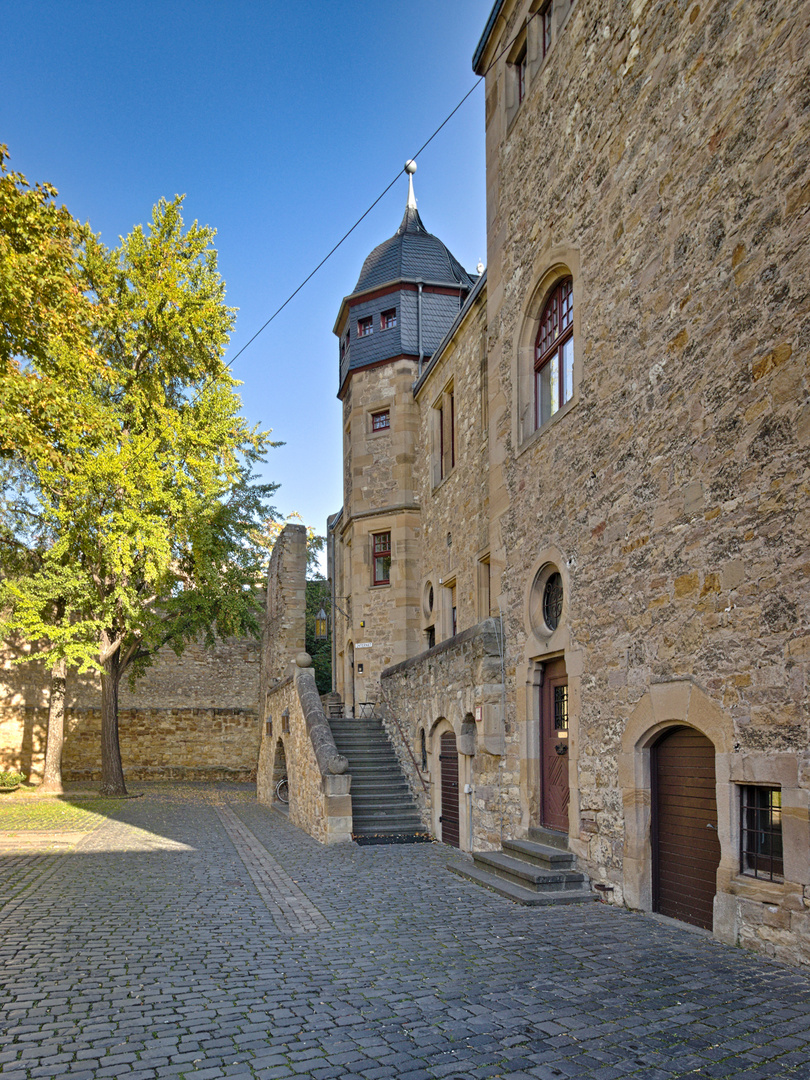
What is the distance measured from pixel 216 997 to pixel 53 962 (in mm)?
1497

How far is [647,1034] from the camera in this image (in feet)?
12.8

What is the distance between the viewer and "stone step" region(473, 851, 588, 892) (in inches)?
283

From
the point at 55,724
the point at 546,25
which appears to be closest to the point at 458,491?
the point at 546,25

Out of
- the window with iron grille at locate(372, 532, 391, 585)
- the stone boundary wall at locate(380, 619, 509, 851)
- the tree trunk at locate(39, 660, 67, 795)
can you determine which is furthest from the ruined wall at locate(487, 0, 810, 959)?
the tree trunk at locate(39, 660, 67, 795)

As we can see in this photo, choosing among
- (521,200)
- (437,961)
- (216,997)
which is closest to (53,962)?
(216,997)

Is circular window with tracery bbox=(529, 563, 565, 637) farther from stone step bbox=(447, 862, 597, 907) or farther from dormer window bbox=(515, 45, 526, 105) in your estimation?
dormer window bbox=(515, 45, 526, 105)

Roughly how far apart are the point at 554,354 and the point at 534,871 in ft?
17.8

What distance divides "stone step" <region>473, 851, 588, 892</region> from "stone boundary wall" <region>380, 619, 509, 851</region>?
3.05ft

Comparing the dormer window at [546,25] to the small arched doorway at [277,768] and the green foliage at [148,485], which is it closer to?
the green foliage at [148,485]

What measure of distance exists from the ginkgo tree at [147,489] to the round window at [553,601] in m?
10.8

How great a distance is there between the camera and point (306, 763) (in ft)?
44.7

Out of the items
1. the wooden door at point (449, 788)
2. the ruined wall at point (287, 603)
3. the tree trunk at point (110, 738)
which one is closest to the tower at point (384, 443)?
the ruined wall at point (287, 603)

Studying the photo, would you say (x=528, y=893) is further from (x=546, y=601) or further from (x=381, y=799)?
(x=381, y=799)

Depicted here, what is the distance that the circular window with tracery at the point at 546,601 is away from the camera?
870 cm
